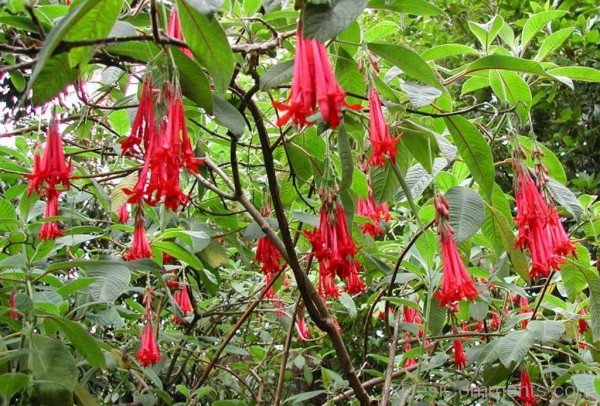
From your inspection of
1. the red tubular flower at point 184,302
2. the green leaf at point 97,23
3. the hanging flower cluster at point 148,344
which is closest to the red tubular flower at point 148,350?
the hanging flower cluster at point 148,344

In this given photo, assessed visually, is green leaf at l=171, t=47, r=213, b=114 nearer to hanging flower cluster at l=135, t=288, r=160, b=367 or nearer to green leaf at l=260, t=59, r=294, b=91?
green leaf at l=260, t=59, r=294, b=91

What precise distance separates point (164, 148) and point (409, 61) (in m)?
0.44

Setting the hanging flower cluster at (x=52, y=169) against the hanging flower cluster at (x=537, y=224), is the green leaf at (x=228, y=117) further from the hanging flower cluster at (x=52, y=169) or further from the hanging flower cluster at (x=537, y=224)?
the hanging flower cluster at (x=537, y=224)

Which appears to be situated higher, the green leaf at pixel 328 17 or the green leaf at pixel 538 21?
the green leaf at pixel 328 17

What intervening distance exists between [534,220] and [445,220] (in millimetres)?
252

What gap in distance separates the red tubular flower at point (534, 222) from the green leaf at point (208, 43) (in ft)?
2.37

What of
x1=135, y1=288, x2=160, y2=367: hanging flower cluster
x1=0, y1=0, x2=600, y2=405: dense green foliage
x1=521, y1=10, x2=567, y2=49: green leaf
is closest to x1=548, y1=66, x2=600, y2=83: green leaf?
x1=0, y1=0, x2=600, y2=405: dense green foliage

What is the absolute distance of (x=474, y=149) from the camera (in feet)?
3.70

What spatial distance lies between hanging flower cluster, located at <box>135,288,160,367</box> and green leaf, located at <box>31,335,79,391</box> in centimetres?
72

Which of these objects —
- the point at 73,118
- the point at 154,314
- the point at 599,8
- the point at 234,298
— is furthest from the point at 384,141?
the point at 599,8

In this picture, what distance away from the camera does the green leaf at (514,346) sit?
4.68 feet

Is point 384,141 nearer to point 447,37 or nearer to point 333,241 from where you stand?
point 333,241

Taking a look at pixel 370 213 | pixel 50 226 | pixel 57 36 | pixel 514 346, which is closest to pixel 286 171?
pixel 370 213

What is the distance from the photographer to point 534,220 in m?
1.22
